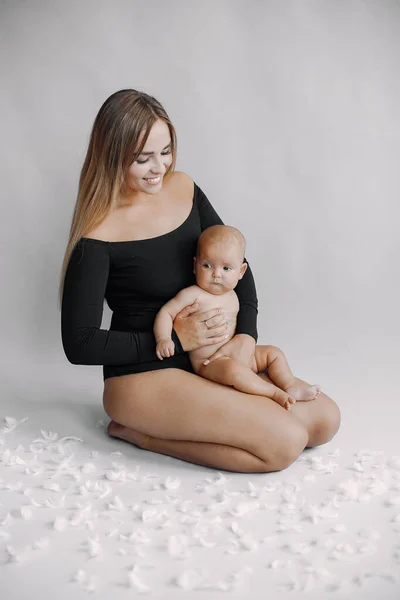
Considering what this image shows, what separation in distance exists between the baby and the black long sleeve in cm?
4

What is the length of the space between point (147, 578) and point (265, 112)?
8.57 feet

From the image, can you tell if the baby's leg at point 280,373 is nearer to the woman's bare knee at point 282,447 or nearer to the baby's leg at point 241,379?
the baby's leg at point 241,379

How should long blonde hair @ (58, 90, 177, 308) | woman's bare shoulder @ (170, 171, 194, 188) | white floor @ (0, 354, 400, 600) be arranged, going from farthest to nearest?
woman's bare shoulder @ (170, 171, 194, 188) → long blonde hair @ (58, 90, 177, 308) → white floor @ (0, 354, 400, 600)

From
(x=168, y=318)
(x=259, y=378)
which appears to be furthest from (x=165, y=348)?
(x=259, y=378)

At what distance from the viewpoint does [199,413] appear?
3.31 metres

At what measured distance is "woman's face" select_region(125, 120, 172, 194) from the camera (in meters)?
3.27

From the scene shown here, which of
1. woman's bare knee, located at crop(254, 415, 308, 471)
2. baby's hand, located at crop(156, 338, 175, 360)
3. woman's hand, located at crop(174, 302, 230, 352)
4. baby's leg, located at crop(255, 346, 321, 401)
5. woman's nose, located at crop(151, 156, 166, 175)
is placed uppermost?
woman's nose, located at crop(151, 156, 166, 175)

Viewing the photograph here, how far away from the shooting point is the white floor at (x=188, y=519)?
263 cm

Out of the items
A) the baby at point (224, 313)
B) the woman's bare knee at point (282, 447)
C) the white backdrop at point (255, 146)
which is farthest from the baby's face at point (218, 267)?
the white backdrop at point (255, 146)

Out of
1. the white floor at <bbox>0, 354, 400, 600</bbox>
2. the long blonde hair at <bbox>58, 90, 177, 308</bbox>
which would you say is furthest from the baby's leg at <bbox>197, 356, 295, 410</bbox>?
the long blonde hair at <bbox>58, 90, 177, 308</bbox>

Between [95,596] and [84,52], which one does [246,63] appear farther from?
[95,596]

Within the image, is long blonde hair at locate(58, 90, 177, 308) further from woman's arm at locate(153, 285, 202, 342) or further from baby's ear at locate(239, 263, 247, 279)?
baby's ear at locate(239, 263, 247, 279)

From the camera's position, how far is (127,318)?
350 centimetres

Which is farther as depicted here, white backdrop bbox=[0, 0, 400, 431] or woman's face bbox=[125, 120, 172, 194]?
white backdrop bbox=[0, 0, 400, 431]
